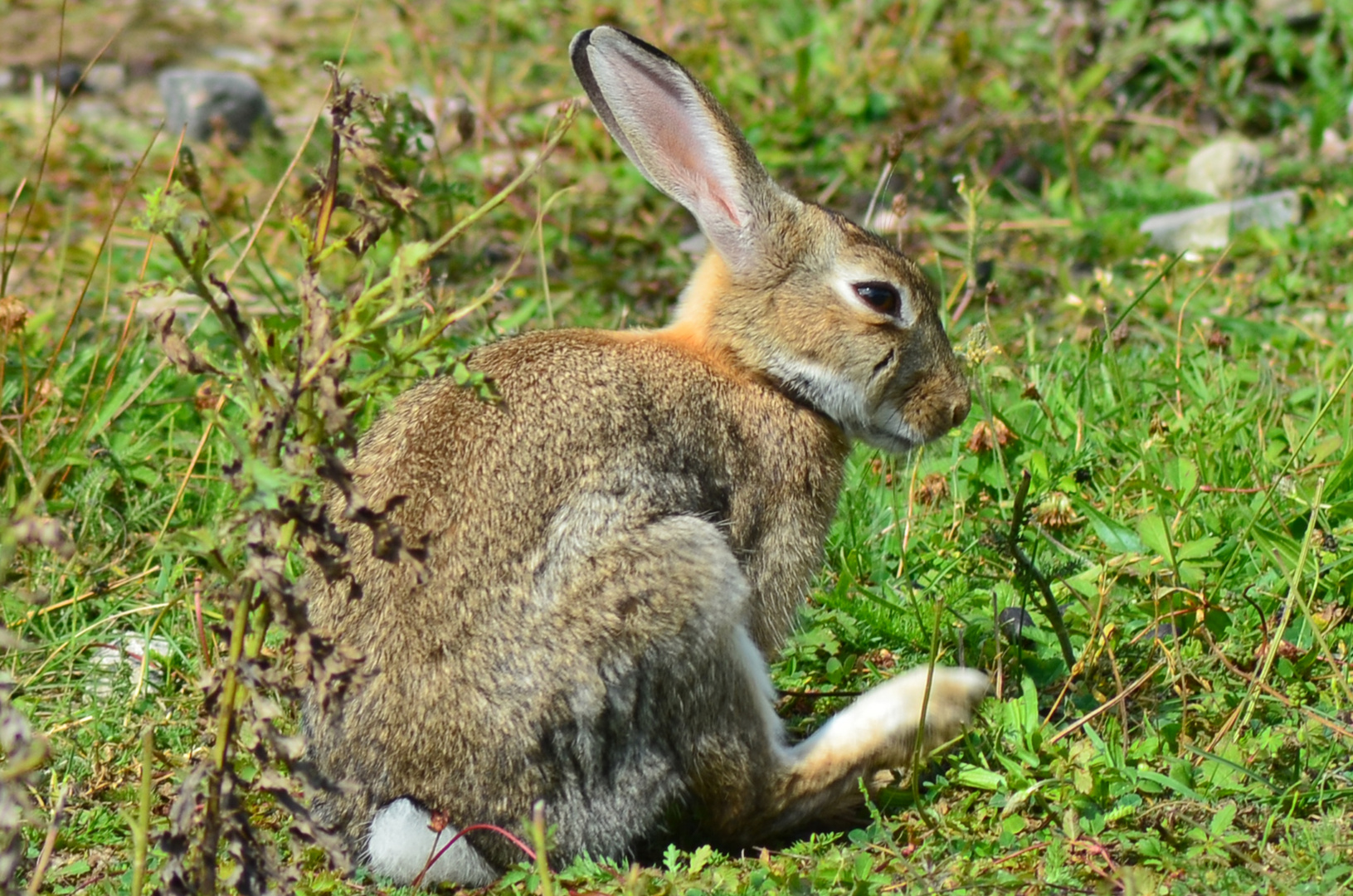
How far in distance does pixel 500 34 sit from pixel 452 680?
230 inches

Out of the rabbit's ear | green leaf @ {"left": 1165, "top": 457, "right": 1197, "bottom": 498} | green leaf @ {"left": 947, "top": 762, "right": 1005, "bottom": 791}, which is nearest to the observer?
green leaf @ {"left": 947, "top": 762, "right": 1005, "bottom": 791}

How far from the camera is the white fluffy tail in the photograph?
3279mm

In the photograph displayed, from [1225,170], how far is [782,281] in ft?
11.2

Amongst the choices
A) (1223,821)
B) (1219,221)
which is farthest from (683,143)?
(1219,221)

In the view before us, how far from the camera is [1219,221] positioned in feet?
20.5

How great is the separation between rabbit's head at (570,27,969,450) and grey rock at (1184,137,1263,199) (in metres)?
3.01

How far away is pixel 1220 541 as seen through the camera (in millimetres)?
4035

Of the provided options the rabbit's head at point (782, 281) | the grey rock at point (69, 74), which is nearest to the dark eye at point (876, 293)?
the rabbit's head at point (782, 281)

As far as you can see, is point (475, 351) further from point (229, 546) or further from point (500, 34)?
point (500, 34)

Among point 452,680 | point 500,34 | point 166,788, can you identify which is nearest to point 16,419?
point 166,788

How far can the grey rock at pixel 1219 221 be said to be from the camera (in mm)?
6223

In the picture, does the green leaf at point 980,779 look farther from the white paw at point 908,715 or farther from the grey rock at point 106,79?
the grey rock at point 106,79

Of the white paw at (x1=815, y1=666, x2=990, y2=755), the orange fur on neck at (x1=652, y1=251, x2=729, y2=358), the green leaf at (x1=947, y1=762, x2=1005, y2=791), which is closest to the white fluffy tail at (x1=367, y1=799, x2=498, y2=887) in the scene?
the white paw at (x1=815, y1=666, x2=990, y2=755)

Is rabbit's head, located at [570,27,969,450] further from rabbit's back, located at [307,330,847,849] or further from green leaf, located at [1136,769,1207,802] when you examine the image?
Result: green leaf, located at [1136,769,1207,802]
